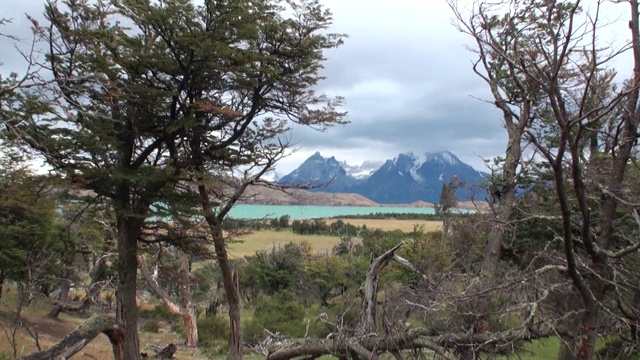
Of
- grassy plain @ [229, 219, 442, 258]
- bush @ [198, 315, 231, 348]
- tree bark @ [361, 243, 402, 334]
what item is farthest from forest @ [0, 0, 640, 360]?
grassy plain @ [229, 219, 442, 258]

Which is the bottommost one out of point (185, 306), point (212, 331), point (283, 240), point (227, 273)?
point (212, 331)

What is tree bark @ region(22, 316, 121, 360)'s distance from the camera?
642 centimetres

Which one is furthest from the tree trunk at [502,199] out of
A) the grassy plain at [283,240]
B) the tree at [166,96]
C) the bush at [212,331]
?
the grassy plain at [283,240]

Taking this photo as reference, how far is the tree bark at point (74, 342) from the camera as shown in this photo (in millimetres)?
6418

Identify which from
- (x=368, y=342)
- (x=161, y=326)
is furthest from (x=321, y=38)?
(x=161, y=326)

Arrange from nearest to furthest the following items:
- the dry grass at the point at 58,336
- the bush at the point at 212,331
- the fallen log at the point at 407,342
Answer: the fallen log at the point at 407,342 < the dry grass at the point at 58,336 < the bush at the point at 212,331

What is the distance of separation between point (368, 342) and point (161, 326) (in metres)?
25.6

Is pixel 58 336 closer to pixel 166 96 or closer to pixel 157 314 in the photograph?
pixel 157 314

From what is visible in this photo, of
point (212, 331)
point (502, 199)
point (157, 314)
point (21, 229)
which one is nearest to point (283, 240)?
point (157, 314)

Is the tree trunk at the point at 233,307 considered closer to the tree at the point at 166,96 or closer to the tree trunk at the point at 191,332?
the tree at the point at 166,96

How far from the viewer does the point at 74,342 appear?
7.07 meters

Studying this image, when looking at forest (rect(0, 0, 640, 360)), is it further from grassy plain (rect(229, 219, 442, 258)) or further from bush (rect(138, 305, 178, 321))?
grassy plain (rect(229, 219, 442, 258))

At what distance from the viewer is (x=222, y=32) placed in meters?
10.3

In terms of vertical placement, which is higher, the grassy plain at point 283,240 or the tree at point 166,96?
the tree at point 166,96
